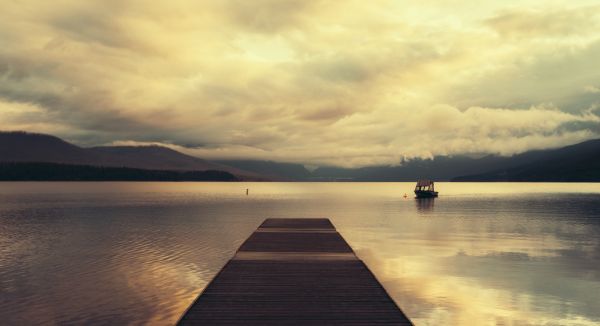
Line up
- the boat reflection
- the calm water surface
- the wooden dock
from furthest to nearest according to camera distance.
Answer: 1. the boat reflection
2. the calm water surface
3. the wooden dock

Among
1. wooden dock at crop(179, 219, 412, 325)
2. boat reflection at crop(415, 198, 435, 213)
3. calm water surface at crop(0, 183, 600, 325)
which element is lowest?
calm water surface at crop(0, 183, 600, 325)

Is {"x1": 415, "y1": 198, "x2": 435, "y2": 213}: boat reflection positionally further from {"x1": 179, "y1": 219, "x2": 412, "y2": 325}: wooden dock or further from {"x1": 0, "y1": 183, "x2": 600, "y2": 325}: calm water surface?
{"x1": 179, "y1": 219, "x2": 412, "y2": 325}: wooden dock

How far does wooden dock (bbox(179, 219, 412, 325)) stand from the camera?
15.4m

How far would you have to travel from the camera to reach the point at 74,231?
51.8 metres

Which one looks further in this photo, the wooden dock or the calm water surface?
the calm water surface

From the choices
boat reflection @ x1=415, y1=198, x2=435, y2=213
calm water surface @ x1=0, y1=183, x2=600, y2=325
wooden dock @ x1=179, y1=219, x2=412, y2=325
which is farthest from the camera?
boat reflection @ x1=415, y1=198, x2=435, y2=213

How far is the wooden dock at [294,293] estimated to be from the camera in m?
15.4

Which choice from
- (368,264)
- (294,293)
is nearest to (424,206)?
(368,264)

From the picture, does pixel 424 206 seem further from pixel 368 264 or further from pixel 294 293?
Result: pixel 294 293

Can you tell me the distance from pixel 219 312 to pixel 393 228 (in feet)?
147

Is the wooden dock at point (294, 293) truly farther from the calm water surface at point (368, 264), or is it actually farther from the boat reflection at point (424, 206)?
the boat reflection at point (424, 206)

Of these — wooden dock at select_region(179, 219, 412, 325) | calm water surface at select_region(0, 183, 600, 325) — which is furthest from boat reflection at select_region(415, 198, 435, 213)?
wooden dock at select_region(179, 219, 412, 325)

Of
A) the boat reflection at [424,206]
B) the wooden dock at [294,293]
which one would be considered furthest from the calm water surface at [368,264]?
the boat reflection at [424,206]

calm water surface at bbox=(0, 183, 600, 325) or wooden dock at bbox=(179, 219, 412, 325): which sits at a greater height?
wooden dock at bbox=(179, 219, 412, 325)
